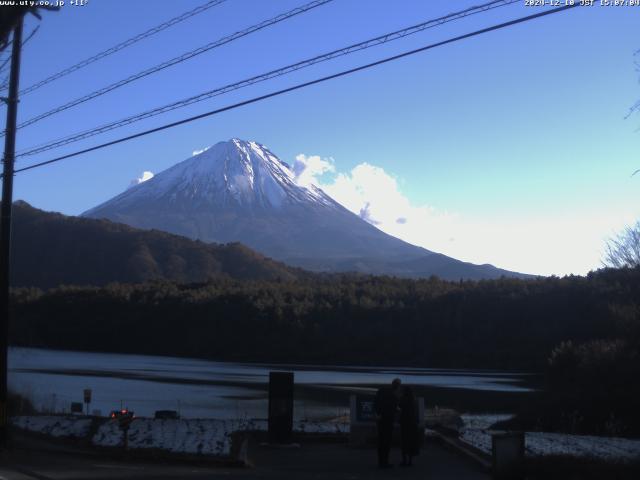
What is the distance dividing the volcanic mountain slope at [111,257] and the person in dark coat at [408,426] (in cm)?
12196

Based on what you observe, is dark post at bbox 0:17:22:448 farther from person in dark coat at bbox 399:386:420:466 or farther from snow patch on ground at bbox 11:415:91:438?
person in dark coat at bbox 399:386:420:466

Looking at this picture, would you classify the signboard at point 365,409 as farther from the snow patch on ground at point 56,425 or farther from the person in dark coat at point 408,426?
the snow patch on ground at point 56,425

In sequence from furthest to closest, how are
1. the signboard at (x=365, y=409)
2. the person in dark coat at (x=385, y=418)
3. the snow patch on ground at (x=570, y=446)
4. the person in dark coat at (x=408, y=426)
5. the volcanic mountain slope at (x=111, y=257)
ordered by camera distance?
1. the volcanic mountain slope at (x=111, y=257)
2. the signboard at (x=365, y=409)
3. the snow patch on ground at (x=570, y=446)
4. the person in dark coat at (x=408, y=426)
5. the person in dark coat at (x=385, y=418)

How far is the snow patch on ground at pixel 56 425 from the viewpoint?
1697cm

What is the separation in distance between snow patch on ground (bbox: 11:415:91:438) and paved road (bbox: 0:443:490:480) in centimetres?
136

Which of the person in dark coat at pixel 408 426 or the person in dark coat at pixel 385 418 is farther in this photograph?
the person in dark coat at pixel 408 426

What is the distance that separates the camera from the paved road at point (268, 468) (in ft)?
43.0

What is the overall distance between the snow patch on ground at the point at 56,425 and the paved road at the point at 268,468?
1364 mm

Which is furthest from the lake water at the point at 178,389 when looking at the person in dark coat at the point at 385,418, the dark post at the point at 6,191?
the person in dark coat at the point at 385,418

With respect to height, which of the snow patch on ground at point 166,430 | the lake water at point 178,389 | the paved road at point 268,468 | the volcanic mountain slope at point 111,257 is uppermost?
the volcanic mountain slope at point 111,257

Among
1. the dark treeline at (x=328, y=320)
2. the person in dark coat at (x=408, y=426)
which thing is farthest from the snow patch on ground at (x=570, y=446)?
the dark treeline at (x=328, y=320)

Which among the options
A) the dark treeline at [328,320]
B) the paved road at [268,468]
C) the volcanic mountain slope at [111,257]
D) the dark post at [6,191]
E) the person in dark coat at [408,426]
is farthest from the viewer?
the volcanic mountain slope at [111,257]

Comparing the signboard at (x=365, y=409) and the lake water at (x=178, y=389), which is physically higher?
the signboard at (x=365, y=409)

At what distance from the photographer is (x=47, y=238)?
154000mm
